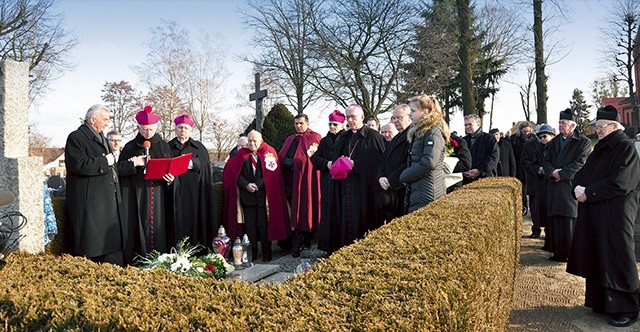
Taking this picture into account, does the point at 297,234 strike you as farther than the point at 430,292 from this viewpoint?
Yes

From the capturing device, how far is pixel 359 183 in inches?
277

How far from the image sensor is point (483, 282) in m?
2.43

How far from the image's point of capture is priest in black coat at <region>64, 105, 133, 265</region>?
536 cm

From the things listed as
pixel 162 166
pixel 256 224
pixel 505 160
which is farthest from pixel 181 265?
pixel 505 160

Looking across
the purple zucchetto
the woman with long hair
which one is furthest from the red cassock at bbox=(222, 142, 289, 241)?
the woman with long hair

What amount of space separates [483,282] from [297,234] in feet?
19.3

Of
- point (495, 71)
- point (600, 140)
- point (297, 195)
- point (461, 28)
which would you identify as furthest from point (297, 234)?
point (495, 71)

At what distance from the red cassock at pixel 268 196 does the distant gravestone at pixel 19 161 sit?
413 centimetres

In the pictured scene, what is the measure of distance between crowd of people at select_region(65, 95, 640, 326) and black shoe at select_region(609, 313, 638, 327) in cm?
2

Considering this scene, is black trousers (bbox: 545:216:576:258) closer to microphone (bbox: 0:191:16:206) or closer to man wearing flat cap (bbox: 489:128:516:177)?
man wearing flat cap (bbox: 489:128:516:177)

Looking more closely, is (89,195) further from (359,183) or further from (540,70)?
(540,70)

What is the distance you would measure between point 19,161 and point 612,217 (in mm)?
4990

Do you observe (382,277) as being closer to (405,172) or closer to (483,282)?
(483,282)

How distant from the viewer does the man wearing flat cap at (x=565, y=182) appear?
6.80 meters
